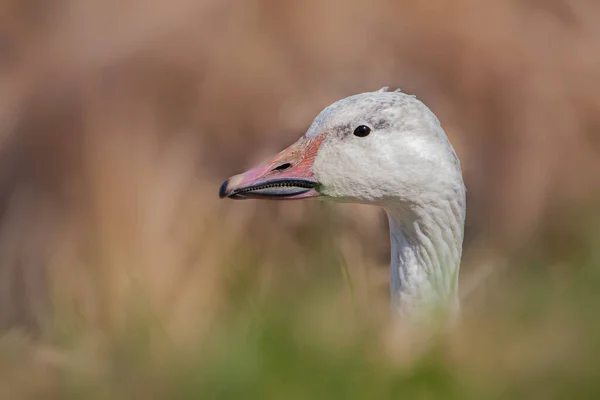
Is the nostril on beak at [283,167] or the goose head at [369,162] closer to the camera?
the goose head at [369,162]

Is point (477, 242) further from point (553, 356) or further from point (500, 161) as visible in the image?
point (553, 356)

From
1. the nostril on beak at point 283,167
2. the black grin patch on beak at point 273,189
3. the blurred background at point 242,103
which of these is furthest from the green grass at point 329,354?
the blurred background at point 242,103

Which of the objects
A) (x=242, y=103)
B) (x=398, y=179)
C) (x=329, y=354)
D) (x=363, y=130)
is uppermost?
(x=242, y=103)

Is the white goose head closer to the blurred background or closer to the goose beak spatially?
the goose beak

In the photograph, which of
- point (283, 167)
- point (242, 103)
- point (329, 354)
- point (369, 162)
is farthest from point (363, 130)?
point (242, 103)

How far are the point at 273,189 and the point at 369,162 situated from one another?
1.05ft

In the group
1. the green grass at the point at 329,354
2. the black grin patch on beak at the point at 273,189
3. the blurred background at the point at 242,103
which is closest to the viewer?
the green grass at the point at 329,354

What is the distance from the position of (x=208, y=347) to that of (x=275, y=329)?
108 mm

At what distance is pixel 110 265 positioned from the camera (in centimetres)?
227

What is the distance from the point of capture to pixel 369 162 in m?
3.02

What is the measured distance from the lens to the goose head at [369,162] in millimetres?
2980

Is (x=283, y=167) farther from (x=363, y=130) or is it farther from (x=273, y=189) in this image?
(x=363, y=130)

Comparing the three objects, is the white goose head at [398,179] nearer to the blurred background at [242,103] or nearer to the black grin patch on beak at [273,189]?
the black grin patch on beak at [273,189]

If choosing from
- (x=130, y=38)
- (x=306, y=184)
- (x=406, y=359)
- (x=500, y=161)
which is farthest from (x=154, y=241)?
(x=406, y=359)
